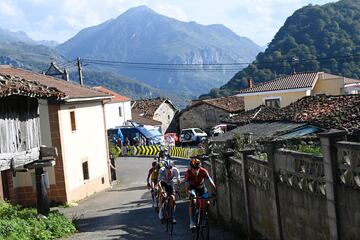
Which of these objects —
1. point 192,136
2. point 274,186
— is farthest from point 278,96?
point 274,186

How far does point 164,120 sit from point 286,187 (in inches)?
2829

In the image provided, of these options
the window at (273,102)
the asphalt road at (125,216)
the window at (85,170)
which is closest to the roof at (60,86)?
the window at (85,170)

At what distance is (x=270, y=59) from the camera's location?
9825 centimetres

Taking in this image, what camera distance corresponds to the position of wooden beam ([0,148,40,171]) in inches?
554

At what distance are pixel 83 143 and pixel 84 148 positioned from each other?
11.9 inches

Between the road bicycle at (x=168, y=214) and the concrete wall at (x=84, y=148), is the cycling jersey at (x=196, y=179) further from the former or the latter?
the concrete wall at (x=84, y=148)

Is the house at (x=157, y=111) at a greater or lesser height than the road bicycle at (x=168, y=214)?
greater

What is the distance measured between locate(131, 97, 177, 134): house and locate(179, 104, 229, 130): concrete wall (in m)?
6.72

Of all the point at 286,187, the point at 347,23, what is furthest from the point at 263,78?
the point at 286,187

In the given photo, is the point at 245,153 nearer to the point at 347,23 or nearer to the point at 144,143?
the point at 144,143

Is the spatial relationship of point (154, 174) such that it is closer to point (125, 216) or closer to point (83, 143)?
point (125, 216)

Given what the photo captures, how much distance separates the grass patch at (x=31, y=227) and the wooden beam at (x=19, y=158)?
1657 mm

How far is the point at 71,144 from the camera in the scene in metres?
28.1

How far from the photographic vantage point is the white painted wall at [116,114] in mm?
65938
